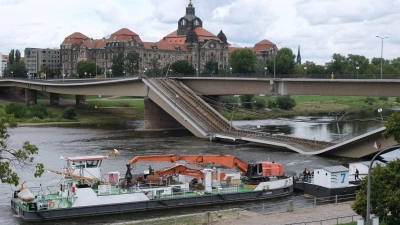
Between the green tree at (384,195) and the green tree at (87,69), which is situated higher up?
the green tree at (87,69)

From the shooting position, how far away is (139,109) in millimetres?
132750

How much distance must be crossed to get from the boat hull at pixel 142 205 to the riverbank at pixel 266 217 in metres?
3.67

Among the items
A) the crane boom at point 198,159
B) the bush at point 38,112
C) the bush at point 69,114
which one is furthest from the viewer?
the bush at point 69,114

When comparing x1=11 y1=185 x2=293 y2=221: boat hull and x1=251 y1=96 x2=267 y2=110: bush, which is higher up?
x1=251 y1=96 x2=267 y2=110: bush

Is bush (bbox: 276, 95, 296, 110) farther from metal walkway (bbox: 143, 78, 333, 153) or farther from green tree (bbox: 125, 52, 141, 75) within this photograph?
green tree (bbox: 125, 52, 141, 75)

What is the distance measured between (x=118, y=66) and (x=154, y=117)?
9104 cm

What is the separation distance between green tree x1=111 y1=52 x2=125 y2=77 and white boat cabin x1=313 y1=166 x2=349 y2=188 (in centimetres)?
14174

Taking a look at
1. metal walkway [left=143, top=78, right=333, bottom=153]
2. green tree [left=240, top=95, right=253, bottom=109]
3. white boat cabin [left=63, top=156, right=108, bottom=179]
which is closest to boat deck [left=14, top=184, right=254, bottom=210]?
white boat cabin [left=63, top=156, right=108, bottom=179]

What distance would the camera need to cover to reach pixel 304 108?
145 m

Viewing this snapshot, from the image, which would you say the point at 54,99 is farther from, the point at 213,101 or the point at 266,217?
the point at 266,217

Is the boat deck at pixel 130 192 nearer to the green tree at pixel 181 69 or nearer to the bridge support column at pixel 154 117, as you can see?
the bridge support column at pixel 154 117

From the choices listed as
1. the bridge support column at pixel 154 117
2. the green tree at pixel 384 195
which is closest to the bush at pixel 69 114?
the bridge support column at pixel 154 117

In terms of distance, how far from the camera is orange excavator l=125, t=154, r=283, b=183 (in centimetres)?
4881

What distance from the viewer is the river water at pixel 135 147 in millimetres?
46275
